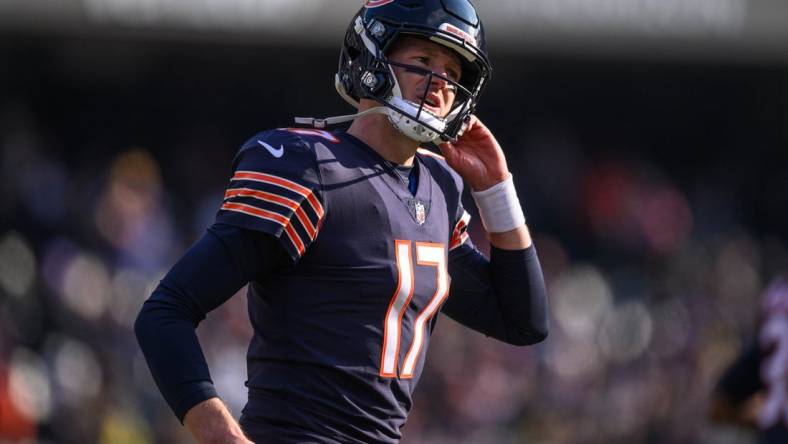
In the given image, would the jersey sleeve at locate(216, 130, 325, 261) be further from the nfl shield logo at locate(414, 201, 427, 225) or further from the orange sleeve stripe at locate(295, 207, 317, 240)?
the nfl shield logo at locate(414, 201, 427, 225)

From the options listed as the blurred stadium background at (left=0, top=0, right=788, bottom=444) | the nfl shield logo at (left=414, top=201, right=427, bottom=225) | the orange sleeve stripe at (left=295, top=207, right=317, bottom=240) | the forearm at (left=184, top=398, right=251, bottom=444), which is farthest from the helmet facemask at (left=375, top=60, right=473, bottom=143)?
the blurred stadium background at (left=0, top=0, right=788, bottom=444)

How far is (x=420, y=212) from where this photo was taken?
3449 millimetres

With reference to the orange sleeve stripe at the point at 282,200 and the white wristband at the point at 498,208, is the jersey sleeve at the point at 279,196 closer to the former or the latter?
the orange sleeve stripe at the point at 282,200

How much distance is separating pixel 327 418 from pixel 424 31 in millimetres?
1010

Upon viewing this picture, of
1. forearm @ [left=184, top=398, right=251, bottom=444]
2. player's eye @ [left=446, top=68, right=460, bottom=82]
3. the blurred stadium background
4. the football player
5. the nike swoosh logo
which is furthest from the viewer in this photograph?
the blurred stadium background

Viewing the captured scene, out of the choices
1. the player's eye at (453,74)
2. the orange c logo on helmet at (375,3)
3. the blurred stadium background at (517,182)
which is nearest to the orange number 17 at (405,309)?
the player's eye at (453,74)

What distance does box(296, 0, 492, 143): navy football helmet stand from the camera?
3.45 metres

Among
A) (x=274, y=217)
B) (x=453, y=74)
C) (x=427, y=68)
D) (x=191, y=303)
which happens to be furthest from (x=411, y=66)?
(x=191, y=303)

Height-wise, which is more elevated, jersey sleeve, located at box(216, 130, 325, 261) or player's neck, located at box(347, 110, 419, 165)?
player's neck, located at box(347, 110, 419, 165)

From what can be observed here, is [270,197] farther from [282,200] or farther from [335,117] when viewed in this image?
[335,117]

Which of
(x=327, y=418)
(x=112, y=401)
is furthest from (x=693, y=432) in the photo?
(x=327, y=418)

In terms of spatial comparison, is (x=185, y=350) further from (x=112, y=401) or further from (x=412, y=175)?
(x=112, y=401)

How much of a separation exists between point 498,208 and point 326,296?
716mm

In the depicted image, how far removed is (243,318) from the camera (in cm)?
966
